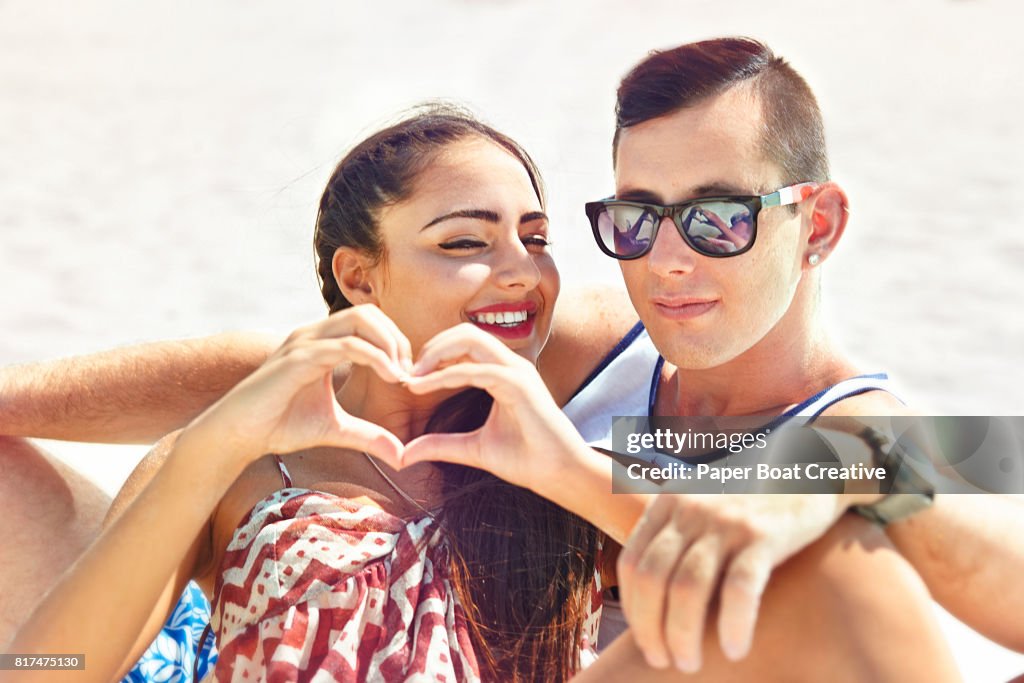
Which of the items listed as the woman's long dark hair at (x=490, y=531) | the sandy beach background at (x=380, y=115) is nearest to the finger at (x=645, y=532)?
the woman's long dark hair at (x=490, y=531)

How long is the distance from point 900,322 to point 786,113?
4.11 m

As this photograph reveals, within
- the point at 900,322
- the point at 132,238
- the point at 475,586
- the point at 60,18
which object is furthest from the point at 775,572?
the point at 60,18

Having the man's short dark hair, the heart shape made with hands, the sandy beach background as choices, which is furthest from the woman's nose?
the sandy beach background

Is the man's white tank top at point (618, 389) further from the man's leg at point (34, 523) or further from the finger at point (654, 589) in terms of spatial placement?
the man's leg at point (34, 523)

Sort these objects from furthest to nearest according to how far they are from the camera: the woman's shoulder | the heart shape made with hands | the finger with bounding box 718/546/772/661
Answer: the woman's shoulder, the heart shape made with hands, the finger with bounding box 718/546/772/661

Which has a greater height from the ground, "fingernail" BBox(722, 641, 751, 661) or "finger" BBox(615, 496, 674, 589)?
"finger" BBox(615, 496, 674, 589)

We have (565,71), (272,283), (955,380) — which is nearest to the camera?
(955,380)

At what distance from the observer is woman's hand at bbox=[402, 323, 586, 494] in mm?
2324

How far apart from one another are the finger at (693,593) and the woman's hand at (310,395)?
0.64 metres

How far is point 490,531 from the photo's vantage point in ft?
9.61

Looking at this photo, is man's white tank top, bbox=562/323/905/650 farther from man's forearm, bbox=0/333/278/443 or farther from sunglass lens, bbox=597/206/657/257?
man's forearm, bbox=0/333/278/443

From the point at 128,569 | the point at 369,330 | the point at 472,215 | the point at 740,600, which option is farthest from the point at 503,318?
the point at 740,600

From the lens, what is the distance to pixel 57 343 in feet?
21.1

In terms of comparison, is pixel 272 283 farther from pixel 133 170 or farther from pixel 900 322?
pixel 900 322
